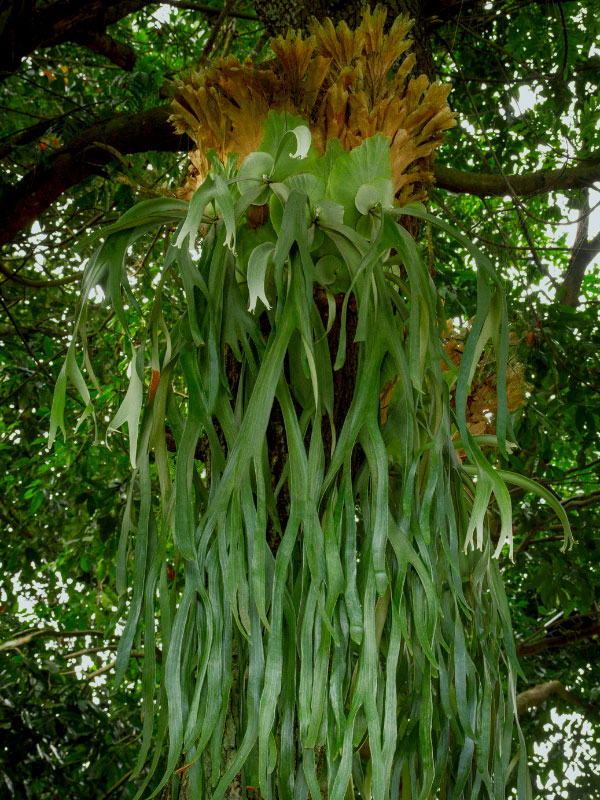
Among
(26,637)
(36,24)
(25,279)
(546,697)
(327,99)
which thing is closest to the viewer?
(327,99)

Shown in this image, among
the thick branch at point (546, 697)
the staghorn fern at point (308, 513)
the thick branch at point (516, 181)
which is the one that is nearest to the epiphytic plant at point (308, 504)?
the staghorn fern at point (308, 513)

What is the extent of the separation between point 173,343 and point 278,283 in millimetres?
153

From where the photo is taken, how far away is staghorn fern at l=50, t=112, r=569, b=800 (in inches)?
25.4

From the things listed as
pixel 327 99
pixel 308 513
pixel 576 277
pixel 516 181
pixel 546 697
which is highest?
pixel 576 277

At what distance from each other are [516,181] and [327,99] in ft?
3.09

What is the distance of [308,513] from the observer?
0.65m

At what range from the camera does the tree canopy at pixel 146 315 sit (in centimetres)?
160

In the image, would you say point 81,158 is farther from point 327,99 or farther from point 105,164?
point 327,99

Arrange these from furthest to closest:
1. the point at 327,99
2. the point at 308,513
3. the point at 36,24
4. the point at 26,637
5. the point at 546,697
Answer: the point at 546,697 < the point at 26,637 < the point at 36,24 < the point at 327,99 < the point at 308,513

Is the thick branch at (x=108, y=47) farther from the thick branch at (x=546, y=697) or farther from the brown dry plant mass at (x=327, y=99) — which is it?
the thick branch at (x=546, y=697)

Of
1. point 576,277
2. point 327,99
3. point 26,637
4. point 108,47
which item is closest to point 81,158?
point 108,47

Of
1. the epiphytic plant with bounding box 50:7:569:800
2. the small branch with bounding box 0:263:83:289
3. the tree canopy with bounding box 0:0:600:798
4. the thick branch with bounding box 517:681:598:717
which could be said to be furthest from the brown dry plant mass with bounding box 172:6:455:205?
the thick branch with bounding box 517:681:598:717

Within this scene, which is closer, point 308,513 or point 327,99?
point 308,513

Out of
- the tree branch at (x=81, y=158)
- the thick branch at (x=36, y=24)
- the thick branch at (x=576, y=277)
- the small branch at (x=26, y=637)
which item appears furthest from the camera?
the thick branch at (x=576, y=277)
